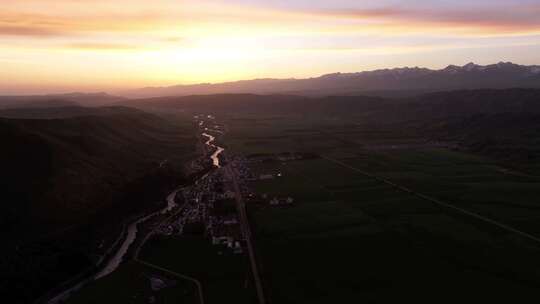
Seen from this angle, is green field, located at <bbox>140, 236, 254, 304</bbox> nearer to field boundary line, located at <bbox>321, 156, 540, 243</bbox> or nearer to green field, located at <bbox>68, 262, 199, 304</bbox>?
green field, located at <bbox>68, 262, 199, 304</bbox>

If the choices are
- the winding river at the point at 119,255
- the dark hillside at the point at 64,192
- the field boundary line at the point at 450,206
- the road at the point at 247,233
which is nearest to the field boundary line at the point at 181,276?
the winding river at the point at 119,255

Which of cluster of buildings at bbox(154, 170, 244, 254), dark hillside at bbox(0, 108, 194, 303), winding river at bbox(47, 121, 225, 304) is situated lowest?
winding river at bbox(47, 121, 225, 304)

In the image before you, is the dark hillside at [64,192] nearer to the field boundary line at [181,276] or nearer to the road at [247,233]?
the field boundary line at [181,276]

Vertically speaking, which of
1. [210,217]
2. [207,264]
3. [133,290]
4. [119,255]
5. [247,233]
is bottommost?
[119,255]

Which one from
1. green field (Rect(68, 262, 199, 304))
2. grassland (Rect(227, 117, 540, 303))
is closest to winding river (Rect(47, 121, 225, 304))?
green field (Rect(68, 262, 199, 304))

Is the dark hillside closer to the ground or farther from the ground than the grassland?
farther from the ground

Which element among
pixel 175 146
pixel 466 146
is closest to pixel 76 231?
pixel 175 146

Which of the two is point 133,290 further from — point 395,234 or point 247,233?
point 395,234

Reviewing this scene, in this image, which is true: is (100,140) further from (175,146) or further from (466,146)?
(466,146)

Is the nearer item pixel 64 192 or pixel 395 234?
pixel 395 234

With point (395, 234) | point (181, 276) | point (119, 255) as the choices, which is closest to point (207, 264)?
point (181, 276)

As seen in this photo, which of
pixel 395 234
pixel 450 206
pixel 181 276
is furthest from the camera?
pixel 450 206
